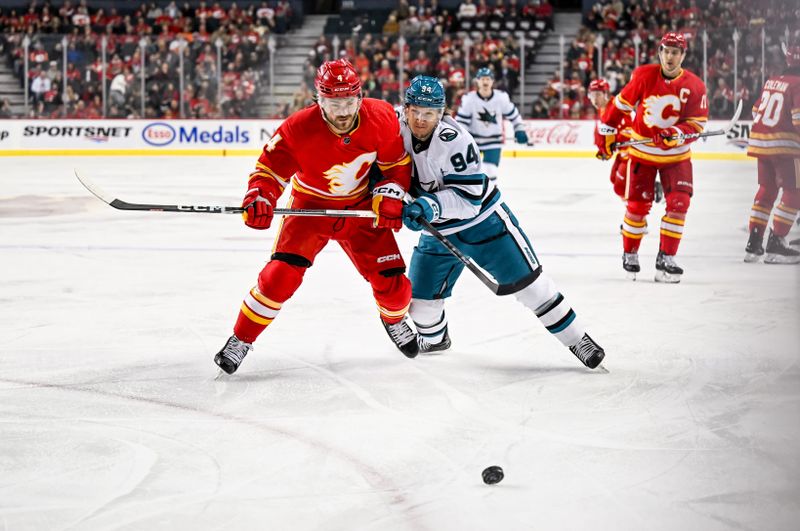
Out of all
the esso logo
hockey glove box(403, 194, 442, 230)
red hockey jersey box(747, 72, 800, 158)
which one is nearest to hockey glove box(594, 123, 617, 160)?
red hockey jersey box(747, 72, 800, 158)

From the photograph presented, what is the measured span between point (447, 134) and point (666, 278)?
7.71 feet

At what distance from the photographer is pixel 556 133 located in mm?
13961

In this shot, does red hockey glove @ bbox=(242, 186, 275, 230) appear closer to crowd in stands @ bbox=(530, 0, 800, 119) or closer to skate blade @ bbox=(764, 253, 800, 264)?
skate blade @ bbox=(764, 253, 800, 264)

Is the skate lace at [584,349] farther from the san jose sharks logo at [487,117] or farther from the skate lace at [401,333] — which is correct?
the san jose sharks logo at [487,117]

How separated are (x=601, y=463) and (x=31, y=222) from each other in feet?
19.3

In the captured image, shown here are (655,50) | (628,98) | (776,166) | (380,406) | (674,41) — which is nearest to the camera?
(380,406)

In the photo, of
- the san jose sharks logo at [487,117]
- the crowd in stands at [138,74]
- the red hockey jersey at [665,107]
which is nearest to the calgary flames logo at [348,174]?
the red hockey jersey at [665,107]

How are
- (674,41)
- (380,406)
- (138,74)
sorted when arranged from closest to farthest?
1. (380,406)
2. (674,41)
3. (138,74)

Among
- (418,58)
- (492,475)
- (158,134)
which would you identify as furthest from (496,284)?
(158,134)

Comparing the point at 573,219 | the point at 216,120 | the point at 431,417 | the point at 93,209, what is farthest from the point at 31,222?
the point at 216,120

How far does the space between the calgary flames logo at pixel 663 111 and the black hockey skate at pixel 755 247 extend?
1.02 meters

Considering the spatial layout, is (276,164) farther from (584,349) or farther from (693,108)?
(693,108)

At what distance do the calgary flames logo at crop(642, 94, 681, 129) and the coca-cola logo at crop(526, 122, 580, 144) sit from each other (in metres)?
8.27

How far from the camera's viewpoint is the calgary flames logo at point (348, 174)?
11.8ft
